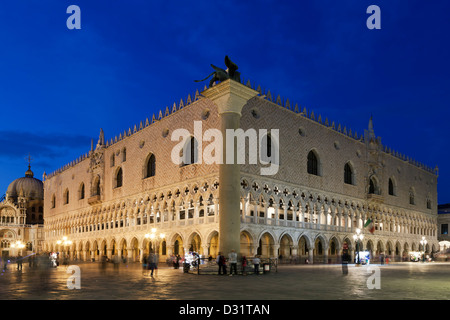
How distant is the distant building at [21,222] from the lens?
65.3 m

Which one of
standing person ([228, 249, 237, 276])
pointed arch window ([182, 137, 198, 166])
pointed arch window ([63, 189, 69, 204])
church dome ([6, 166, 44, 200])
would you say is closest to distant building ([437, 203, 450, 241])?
pointed arch window ([182, 137, 198, 166])

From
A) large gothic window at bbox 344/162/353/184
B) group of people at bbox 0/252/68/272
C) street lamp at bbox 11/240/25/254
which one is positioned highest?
large gothic window at bbox 344/162/353/184

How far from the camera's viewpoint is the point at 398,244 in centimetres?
4666

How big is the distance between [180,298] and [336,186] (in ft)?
99.7

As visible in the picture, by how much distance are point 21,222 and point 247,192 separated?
51836 millimetres

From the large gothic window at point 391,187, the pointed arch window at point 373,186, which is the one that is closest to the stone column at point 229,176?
the pointed arch window at point 373,186

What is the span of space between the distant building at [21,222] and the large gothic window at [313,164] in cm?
4196

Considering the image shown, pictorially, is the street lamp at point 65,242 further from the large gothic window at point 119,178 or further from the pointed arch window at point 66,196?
the large gothic window at point 119,178

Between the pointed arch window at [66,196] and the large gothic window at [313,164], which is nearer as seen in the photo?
the large gothic window at [313,164]

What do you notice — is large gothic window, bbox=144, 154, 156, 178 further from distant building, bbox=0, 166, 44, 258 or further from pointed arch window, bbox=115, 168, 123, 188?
distant building, bbox=0, 166, 44, 258

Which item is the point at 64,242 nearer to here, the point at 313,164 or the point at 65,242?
the point at 65,242

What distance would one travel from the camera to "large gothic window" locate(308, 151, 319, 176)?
36.5 m

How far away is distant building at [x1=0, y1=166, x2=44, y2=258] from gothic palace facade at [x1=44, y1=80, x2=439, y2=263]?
16667mm
